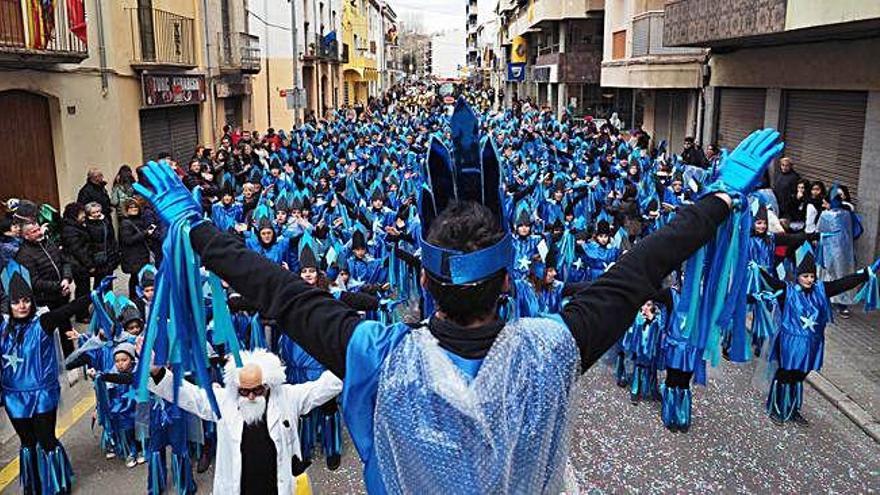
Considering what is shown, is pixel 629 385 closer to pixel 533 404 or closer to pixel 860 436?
pixel 860 436

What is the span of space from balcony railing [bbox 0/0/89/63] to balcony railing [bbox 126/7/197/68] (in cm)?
285

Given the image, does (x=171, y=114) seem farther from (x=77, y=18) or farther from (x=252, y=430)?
(x=252, y=430)

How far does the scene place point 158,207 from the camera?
1998 millimetres

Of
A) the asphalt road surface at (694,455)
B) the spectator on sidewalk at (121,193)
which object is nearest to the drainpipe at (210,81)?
the spectator on sidewalk at (121,193)

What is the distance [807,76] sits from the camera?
13320 millimetres

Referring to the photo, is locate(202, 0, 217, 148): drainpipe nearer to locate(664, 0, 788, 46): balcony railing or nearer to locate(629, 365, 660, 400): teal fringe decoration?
locate(664, 0, 788, 46): balcony railing

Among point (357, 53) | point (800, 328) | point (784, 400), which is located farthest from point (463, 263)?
point (357, 53)

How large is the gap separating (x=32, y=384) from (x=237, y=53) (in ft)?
65.3

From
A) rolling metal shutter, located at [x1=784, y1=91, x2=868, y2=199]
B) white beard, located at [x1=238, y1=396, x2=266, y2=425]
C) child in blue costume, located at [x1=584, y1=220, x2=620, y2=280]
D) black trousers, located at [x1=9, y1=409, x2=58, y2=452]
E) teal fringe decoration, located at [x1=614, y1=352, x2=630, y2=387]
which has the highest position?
rolling metal shutter, located at [x1=784, y1=91, x2=868, y2=199]

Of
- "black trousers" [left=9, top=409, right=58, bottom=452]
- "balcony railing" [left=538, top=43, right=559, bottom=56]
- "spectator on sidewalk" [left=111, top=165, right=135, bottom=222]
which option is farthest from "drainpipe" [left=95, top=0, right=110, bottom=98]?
"balcony railing" [left=538, top=43, right=559, bottom=56]

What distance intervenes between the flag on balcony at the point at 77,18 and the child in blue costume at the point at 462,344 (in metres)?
12.6

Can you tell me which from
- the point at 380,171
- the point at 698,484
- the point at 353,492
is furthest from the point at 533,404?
the point at 380,171

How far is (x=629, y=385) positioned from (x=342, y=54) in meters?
43.2

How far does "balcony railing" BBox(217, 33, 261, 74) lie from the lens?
2320 cm
